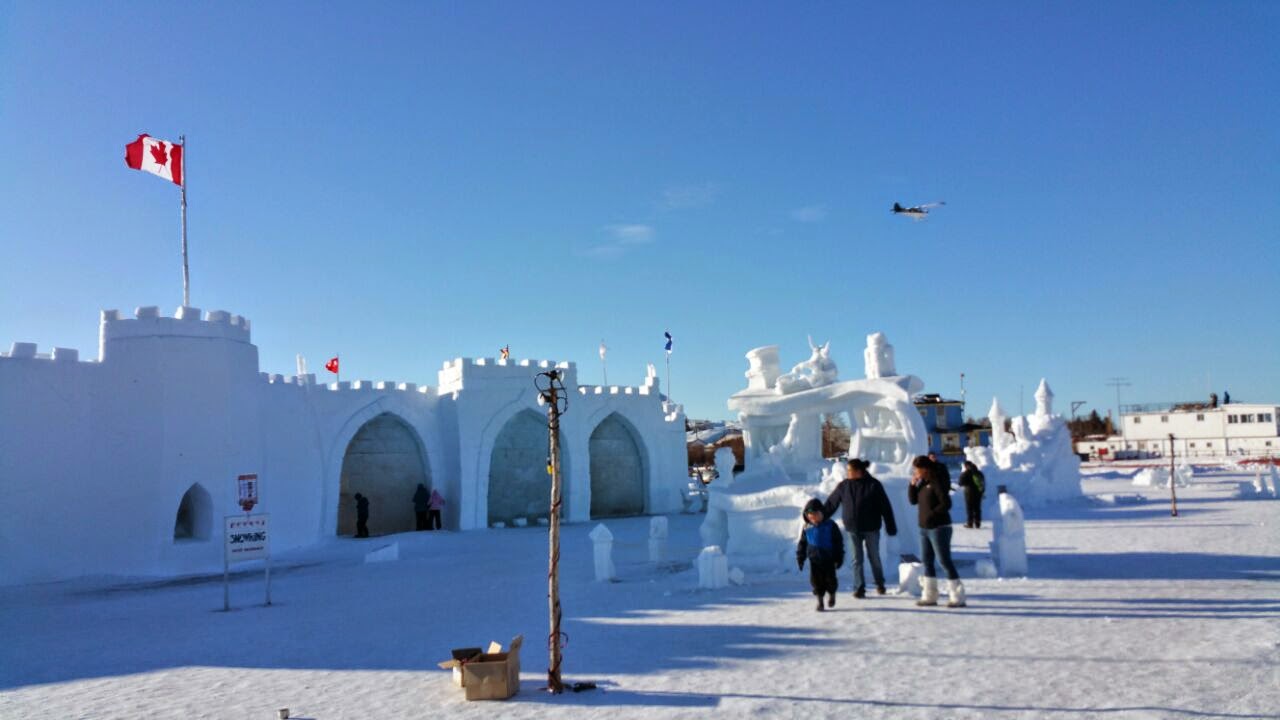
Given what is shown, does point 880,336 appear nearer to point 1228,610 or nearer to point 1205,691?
point 1228,610

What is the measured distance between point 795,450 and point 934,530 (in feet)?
18.5

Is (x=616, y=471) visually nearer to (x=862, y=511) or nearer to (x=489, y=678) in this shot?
(x=862, y=511)

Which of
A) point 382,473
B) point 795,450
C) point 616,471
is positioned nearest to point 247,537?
point 795,450

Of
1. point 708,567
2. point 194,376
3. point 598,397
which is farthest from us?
point 598,397

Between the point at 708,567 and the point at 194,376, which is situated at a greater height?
the point at 194,376

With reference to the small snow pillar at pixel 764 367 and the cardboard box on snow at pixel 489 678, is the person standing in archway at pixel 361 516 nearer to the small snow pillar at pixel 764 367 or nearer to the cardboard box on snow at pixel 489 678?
the small snow pillar at pixel 764 367

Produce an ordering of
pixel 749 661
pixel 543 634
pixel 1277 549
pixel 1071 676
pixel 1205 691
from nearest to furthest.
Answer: pixel 1205 691 → pixel 1071 676 → pixel 749 661 → pixel 543 634 → pixel 1277 549

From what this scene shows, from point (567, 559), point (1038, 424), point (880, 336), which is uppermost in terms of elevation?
point (880, 336)

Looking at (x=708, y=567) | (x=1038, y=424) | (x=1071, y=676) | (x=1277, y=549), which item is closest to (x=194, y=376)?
(x=708, y=567)

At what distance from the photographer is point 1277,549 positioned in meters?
12.8

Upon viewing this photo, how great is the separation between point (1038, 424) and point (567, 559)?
15537mm

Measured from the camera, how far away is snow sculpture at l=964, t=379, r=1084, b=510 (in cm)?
2367

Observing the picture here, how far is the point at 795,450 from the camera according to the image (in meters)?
15.0

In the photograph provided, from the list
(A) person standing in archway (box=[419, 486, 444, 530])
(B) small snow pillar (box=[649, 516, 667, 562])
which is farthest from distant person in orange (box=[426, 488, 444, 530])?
(B) small snow pillar (box=[649, 516, 667, 562])
